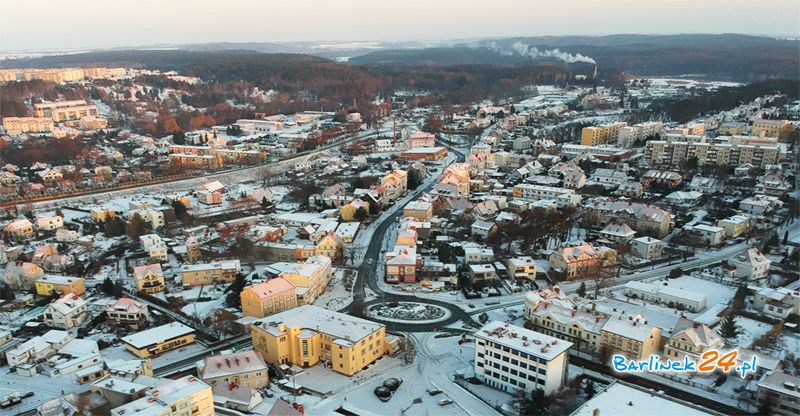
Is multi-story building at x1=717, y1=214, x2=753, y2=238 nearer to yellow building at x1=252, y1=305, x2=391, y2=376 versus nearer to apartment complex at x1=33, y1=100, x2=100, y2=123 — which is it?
yellow building at x1=252, y1=305, x2=391, y2=376

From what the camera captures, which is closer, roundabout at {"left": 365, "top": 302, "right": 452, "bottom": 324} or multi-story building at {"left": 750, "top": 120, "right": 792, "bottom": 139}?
roundabout at {"left": 365, "top": 302, "right": 452, "bottom": 324}

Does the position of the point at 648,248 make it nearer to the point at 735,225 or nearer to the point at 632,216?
the point at 632,216

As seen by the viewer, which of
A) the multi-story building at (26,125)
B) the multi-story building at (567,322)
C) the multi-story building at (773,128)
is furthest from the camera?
the multi-story building at (26,125)

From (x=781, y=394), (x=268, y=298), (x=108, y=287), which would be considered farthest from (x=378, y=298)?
(x=781, y=394)

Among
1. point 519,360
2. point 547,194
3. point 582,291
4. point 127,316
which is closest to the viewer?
point 519,360

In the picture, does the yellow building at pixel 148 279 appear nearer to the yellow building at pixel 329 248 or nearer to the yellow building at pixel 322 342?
the yellow building at pixel 329 248

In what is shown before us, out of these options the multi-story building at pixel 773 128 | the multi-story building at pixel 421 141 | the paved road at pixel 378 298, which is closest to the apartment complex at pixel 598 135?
the multi-story building at pixel 773 128

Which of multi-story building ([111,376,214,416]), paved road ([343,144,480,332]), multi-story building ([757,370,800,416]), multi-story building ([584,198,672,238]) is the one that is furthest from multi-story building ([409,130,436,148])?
multi-story building ([111,376,214,416])
